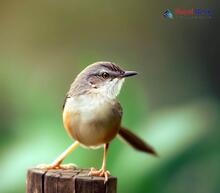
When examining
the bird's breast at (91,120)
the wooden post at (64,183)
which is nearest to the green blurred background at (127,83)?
the bird's breast at (91,120)

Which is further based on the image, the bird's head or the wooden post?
the bird's head

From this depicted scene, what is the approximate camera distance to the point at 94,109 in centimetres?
418

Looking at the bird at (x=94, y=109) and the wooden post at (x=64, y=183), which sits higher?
the bird at (x=94, y=109)

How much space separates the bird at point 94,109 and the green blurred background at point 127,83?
4.24ft

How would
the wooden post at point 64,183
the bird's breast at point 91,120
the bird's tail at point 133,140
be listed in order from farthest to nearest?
the bird's tail at point 133,140 → the bird's breast at point 91,120 → the wooden post at point 64,183

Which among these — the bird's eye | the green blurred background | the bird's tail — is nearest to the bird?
the bird's eye

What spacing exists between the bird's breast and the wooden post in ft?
1.31

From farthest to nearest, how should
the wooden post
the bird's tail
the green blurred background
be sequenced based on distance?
the green blurred background
the bird's tail
the wooden post

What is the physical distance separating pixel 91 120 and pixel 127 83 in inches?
98.1

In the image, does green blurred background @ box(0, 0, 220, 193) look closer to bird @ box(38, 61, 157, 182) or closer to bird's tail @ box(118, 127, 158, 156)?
bird's tail @ box(118, 127, 158, 156)

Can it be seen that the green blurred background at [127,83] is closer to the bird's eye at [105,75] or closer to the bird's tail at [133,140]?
the bird's tail at [133,140]

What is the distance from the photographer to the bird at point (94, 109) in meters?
4.11

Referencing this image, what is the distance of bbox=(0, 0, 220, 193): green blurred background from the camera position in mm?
5719

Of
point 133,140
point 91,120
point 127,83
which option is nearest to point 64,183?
point 91,120
